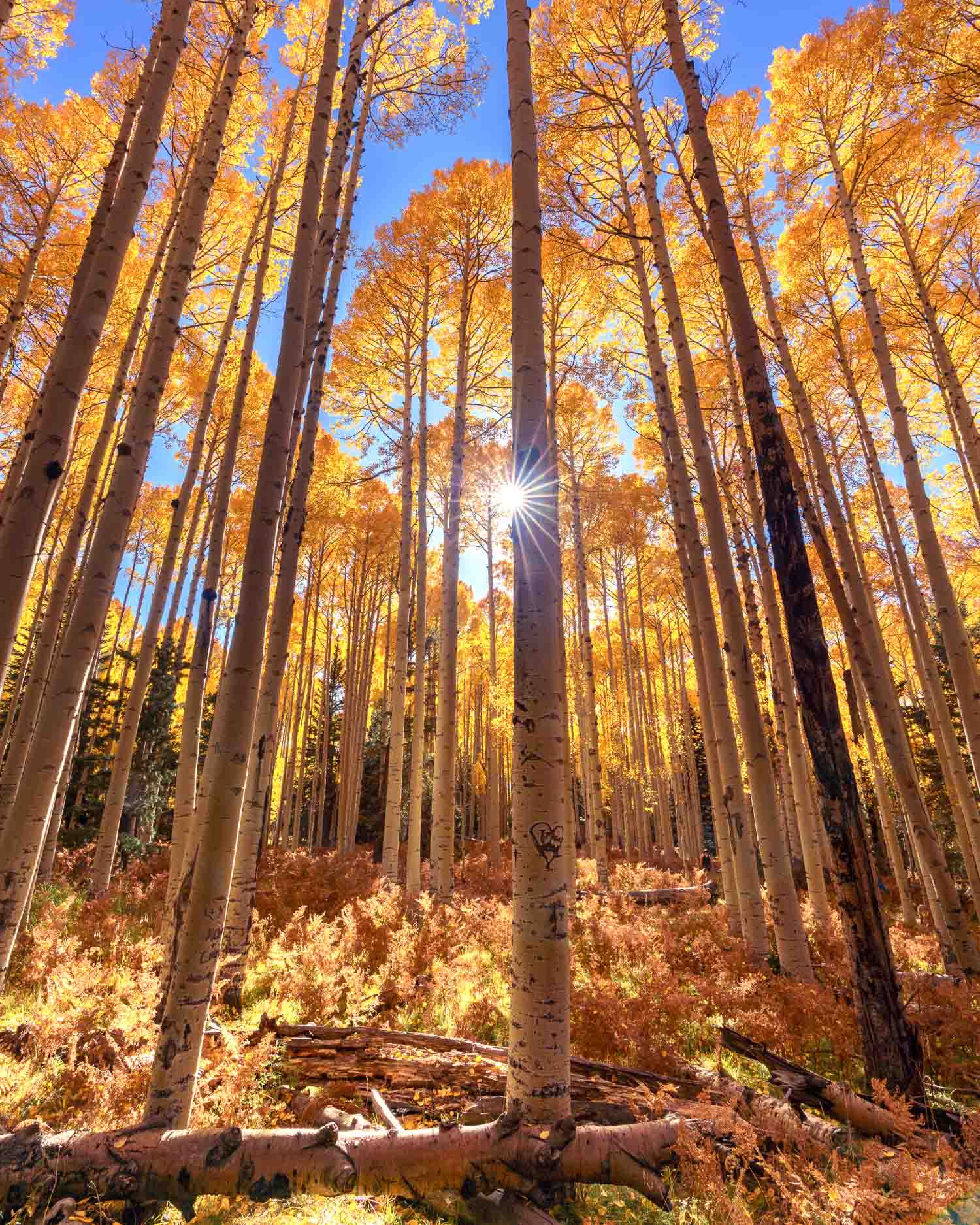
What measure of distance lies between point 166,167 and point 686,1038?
43.9 feet

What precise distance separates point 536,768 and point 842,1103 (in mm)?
2525

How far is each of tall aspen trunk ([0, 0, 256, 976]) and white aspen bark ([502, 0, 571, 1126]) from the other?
2620 mm

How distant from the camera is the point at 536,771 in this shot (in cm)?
255

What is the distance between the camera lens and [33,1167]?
2037 millimetres

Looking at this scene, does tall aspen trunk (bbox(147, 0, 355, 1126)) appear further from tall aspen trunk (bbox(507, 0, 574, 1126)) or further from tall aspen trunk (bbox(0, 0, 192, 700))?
tall aspen trunk (bbox(507, 0, 574, 1126))

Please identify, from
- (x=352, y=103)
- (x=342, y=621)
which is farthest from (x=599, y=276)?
(x=342, y=621)

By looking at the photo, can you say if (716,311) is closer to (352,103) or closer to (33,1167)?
(352,103)

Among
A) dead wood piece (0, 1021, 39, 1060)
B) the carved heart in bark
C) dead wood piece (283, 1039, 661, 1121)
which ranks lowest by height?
dead wood piece (283, 1039, 661, 1121)

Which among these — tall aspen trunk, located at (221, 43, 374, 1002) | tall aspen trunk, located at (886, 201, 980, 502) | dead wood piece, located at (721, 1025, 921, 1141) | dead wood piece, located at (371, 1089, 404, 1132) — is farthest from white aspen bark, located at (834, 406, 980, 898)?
tall aspen trunk, located at (221, 43, 374, 1002)

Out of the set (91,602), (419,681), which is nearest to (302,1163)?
(91,602)

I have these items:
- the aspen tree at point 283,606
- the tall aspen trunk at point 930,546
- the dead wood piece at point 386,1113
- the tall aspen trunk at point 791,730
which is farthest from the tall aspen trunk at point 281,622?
the tall aspen trunk at point 930,546

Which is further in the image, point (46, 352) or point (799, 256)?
point (799, 256)

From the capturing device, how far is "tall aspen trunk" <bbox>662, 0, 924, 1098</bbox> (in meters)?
3.47

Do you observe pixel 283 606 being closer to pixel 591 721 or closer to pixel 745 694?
pixel 745 694
